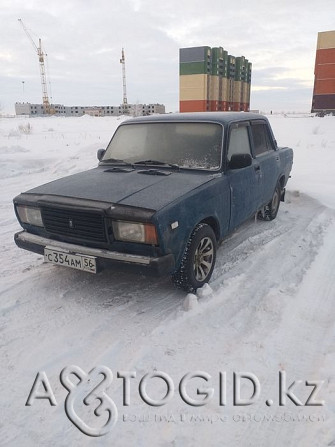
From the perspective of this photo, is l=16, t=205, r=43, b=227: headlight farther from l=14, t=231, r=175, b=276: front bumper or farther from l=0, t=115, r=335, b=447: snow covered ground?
l=0, t=115, r=335, b=447: snow covered ground

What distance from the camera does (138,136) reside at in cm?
448

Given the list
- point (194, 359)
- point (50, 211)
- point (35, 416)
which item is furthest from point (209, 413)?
point (50, 211)

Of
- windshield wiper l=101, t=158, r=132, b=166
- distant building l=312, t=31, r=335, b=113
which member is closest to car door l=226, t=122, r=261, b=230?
windshield wiper l=101, t=158, r=132, b=166

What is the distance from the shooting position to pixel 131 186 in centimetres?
348

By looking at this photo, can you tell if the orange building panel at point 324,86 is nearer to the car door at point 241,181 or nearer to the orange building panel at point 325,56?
the orange building panel at point 325,56

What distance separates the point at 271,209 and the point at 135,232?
11.4ft

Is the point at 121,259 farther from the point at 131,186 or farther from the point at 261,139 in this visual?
the point at 261,139

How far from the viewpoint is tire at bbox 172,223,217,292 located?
3377 millimetres

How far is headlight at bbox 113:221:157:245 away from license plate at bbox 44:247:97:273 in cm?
35

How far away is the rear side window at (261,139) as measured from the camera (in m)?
5.05

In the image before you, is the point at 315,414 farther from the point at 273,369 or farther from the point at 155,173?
the point at 155,173

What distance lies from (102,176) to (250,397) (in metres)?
2.68

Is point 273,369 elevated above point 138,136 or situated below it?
below

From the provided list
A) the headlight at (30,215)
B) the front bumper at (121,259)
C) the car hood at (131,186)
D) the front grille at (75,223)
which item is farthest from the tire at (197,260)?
the headlight at (30,215)
